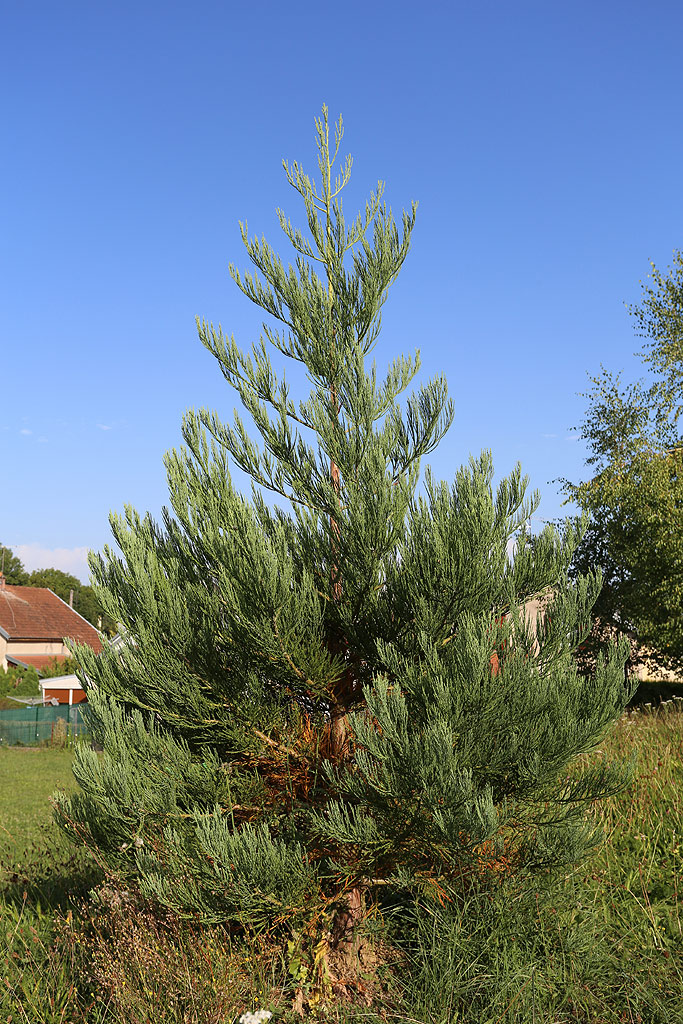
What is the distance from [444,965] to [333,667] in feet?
6.25

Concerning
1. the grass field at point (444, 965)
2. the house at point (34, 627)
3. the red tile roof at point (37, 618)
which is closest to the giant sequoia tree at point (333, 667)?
the grass field at point (444, 965)

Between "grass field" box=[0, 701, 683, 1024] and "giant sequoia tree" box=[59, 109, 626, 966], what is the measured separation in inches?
12.2

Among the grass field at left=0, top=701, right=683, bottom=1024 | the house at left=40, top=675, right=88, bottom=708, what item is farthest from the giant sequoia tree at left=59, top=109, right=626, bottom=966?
the house at left=40, top=675, right=88, bottom=708

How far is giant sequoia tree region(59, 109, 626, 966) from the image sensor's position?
437 centimetres

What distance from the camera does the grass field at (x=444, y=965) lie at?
424cm

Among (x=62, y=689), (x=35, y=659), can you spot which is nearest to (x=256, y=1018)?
(x=62, y=689)

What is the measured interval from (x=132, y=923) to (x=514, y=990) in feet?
7.95

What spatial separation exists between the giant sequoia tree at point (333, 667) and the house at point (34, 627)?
33.5 meters

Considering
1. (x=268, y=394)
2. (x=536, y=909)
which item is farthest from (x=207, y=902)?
(x=268, y=394)

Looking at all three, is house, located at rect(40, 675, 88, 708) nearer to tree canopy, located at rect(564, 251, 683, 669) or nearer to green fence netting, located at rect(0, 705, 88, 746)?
green fence netting, located at rect(0, 705, 88, 746)

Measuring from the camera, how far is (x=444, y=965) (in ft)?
14.7

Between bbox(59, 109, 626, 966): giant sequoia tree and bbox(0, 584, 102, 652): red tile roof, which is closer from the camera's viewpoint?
bbox(59, 109, 626, 966): giant sequoia tree

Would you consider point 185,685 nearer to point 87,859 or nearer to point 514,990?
point 514,990

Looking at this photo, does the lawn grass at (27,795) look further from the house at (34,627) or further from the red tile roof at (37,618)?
the red tile roof at (37,618)
